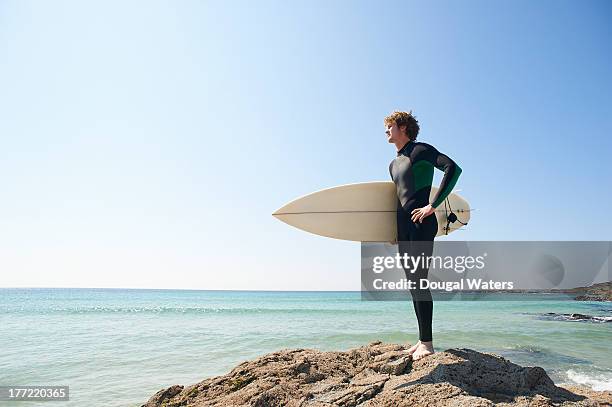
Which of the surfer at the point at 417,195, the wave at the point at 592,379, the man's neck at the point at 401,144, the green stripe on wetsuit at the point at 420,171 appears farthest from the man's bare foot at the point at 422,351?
the wave at the point at 592,379

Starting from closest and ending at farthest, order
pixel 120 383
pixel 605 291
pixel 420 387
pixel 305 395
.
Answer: pixel 420 387
pixel 305 395
pixel 120 383
pixel 605 291

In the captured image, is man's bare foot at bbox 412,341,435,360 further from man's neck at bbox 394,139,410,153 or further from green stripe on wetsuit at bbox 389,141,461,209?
man's neck at bbox 394,139,410,153

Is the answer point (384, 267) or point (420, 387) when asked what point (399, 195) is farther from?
point (420, 387)

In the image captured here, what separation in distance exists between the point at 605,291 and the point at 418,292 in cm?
4278

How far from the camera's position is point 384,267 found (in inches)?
147

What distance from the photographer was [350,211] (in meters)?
4.02

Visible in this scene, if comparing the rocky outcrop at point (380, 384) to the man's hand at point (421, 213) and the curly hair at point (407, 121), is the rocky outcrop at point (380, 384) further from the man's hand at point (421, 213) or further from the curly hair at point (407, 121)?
the curly hair at point (407, 121)

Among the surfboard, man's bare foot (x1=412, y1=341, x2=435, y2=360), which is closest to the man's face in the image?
the surfboard

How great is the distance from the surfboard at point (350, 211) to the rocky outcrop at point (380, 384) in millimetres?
1228

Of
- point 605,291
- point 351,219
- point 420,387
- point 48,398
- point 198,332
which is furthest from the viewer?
point 605,291

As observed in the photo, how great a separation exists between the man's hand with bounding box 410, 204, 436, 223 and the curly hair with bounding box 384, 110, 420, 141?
70 cm

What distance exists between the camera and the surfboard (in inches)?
149

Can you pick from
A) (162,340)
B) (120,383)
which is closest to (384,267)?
(120,383)

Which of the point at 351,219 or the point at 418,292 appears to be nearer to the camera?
the point at 418,292
